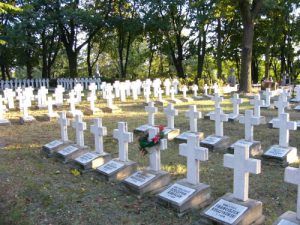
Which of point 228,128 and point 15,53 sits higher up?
point 15,53

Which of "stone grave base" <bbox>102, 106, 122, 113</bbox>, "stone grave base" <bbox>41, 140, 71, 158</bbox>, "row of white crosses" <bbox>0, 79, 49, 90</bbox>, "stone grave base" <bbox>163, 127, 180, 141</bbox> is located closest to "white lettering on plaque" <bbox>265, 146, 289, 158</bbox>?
"stone grave base" <bbox>163, 127, 180, 141</bbox>

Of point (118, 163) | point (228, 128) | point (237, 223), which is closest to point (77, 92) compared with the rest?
point (228, 128)

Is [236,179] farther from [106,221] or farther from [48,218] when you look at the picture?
[48,218]

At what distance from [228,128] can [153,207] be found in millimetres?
4646

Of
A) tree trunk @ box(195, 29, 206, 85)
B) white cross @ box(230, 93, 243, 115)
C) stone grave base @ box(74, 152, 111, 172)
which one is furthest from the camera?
tree trunk @ box(195, 29, 206, 85)

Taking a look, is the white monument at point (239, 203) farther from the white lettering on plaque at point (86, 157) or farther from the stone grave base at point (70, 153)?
the stone grave base at point (70, 153)

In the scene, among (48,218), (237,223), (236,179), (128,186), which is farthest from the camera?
(128,186)

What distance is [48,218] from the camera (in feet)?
14.4

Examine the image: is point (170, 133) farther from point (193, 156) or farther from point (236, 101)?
point (193, 156)

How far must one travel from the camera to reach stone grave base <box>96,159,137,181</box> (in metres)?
5.48

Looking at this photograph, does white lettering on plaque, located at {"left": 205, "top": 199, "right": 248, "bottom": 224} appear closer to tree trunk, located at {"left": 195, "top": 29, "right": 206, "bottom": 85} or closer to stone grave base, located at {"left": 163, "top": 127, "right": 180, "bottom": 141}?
stone grave base, located at {"left": 163, "top": 127, "right": 180, "bottom": 141}

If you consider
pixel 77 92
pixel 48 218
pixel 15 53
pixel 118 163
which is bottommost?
pixel 48 218

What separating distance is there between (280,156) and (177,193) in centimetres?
243

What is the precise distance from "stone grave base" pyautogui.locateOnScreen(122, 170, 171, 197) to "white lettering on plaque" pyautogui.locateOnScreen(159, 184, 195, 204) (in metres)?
0.34
